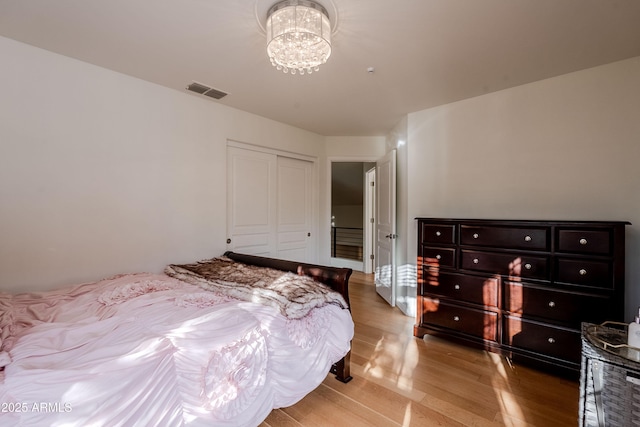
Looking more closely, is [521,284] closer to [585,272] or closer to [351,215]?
[585,272]

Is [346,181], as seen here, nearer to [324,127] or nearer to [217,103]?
[324,127]

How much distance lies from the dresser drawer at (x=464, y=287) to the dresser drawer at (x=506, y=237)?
32cm

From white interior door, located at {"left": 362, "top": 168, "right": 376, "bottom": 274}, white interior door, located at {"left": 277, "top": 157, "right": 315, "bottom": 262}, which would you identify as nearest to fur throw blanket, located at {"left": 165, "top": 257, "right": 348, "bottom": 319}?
white interior door, located at {"left": 277, "top": 157, "right": 315, "bottom": 262}

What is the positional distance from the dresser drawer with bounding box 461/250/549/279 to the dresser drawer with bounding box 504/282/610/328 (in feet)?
0.33

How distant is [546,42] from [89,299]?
346 cm

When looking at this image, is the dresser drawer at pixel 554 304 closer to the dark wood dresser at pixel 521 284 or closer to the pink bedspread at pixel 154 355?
the dark wood dresser at pixel 521 284

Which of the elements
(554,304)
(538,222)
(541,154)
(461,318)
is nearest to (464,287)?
(461,318)

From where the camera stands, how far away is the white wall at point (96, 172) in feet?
6.68

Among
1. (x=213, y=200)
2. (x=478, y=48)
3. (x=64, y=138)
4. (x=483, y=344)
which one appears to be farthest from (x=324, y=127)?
(x=483, y=344)

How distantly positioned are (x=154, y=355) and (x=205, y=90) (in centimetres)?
251

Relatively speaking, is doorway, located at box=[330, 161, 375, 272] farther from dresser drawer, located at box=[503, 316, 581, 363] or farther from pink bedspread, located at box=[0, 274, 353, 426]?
pink bedspread, located at box=[0, 274, 353, 426]

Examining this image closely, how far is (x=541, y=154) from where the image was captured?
2.60 m

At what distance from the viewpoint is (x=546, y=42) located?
6.54ft

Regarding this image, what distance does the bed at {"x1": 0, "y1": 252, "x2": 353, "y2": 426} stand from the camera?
958 millimetres
